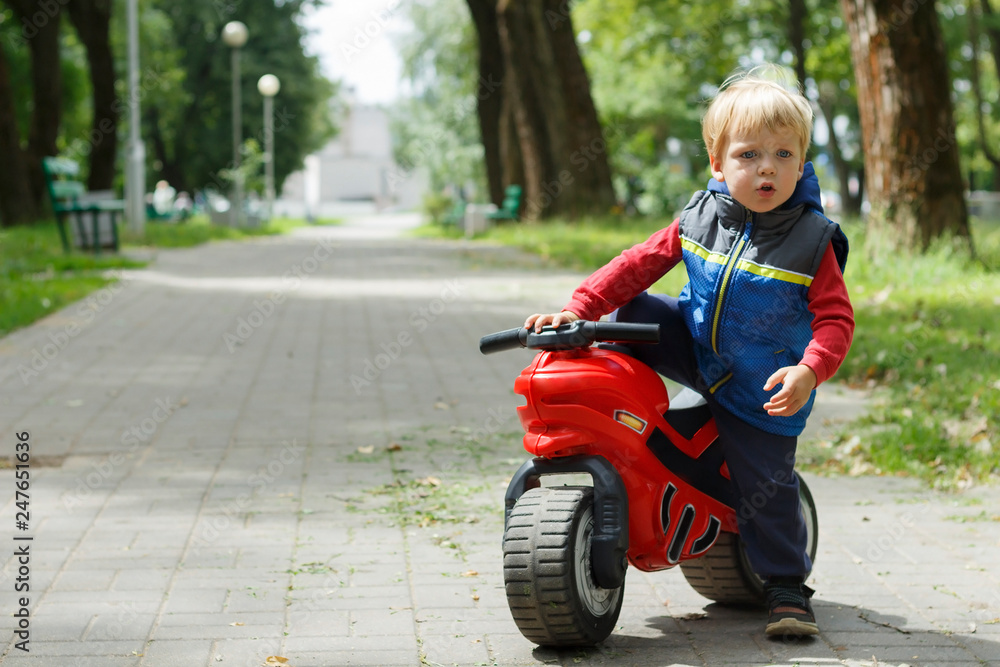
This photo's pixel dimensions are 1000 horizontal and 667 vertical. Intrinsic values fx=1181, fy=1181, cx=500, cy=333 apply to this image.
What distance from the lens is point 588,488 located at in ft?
9.96

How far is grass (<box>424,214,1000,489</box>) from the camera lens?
5426 millimetres

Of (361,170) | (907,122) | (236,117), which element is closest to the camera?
(907,122)

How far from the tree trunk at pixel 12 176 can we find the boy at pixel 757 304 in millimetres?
20547

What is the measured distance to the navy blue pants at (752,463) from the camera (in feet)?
10.4

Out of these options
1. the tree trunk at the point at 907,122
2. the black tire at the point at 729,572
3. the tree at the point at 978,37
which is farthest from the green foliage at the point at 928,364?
the tree at the point at 978,37

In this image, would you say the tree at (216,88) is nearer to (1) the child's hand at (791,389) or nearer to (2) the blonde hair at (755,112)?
(2) the blonde hair at (755,112)

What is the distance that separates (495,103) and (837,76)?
384 inches

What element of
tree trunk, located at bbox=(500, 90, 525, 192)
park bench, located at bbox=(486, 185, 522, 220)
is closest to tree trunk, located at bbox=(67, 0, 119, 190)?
park bench, located at bbox=(486, 185, 522, 220)

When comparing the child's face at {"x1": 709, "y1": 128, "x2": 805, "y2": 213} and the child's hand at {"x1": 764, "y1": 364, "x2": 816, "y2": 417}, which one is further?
the child's face at {"x1": 709, "y1": 128, "x2": 805, "y2": 213}

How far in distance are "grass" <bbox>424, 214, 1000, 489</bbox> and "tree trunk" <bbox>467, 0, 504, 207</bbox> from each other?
62.0 feet

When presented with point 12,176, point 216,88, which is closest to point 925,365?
point 12,176

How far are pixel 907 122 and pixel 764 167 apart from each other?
25.9 ft

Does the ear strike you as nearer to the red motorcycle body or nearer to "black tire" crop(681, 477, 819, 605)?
the red motorcycle body

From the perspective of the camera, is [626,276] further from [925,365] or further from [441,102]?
[441,102]
